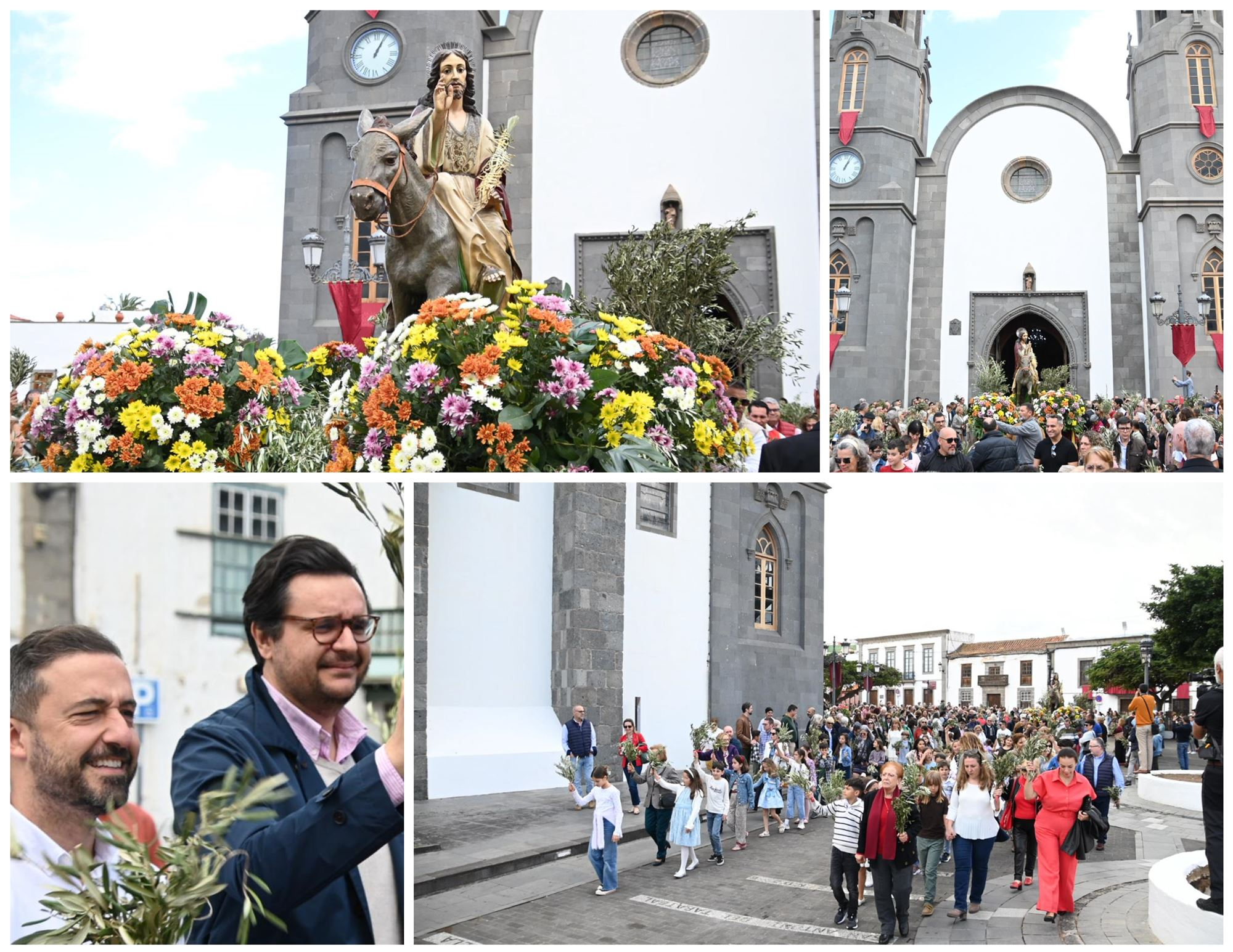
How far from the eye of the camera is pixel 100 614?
4.49 m

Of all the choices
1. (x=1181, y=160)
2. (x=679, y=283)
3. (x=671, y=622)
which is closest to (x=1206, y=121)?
(x=1181, y=160)

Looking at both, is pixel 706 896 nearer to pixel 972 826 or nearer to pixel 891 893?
pixel 891 893

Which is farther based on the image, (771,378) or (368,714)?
(771,378)

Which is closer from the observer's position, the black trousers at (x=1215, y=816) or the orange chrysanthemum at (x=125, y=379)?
the black trousers at (x=1215, y=816)

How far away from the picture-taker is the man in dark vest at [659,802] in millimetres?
4965

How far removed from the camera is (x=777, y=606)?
5.61m

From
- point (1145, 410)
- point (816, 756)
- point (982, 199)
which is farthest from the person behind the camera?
point (982, 199)

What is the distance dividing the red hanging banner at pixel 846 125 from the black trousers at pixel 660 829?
729 inches

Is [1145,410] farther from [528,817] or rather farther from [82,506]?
[82,506]

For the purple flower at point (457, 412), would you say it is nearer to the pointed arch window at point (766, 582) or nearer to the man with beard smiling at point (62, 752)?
the pointed arch window at point (766, 582)

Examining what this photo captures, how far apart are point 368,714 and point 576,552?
1.28 metres

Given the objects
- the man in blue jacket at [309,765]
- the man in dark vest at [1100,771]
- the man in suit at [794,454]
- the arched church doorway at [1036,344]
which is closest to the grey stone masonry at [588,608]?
the man in blue jacket at [309,765]

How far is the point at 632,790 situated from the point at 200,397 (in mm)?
2899

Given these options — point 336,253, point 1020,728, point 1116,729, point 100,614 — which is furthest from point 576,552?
point 336,253
